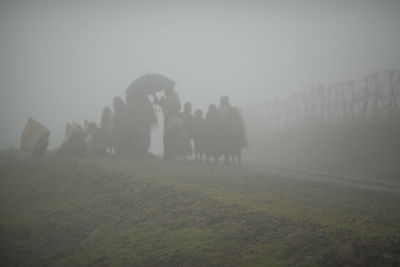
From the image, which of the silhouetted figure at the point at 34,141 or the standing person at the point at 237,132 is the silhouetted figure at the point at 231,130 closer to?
the standing person at the point at 237,132

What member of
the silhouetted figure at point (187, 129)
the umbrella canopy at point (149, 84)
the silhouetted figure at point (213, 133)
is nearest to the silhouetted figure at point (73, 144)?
the umbrella canopy at point (149, 84)

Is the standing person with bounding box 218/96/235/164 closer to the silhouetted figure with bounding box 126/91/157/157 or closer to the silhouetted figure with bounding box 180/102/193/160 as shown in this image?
the silhouetted figure with bounding box 180/102/193/160

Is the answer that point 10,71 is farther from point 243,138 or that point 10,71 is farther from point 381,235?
point 381,235

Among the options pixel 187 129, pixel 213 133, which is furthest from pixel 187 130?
pixel 213 133

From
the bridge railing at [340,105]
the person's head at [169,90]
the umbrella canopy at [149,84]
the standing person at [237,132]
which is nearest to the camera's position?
the standing person at [237,132]

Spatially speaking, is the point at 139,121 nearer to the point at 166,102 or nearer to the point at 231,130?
the point at 166,102

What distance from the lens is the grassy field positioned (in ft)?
14.6

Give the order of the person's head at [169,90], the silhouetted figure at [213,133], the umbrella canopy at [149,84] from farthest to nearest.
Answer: the umbrella canopy at [149,84]
the person's head at [169,90]
the silhouetted figure at [213,133]

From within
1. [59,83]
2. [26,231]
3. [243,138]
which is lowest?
[26,231]

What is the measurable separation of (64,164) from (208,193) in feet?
24.9

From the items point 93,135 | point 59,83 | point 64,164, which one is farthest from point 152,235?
point 59,83

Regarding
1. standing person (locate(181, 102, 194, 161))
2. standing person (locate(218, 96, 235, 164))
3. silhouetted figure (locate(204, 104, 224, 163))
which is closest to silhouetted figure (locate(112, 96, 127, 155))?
standing person (locate(181, 102, 194, 161))

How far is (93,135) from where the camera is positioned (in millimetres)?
19047

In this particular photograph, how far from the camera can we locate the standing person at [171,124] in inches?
631
